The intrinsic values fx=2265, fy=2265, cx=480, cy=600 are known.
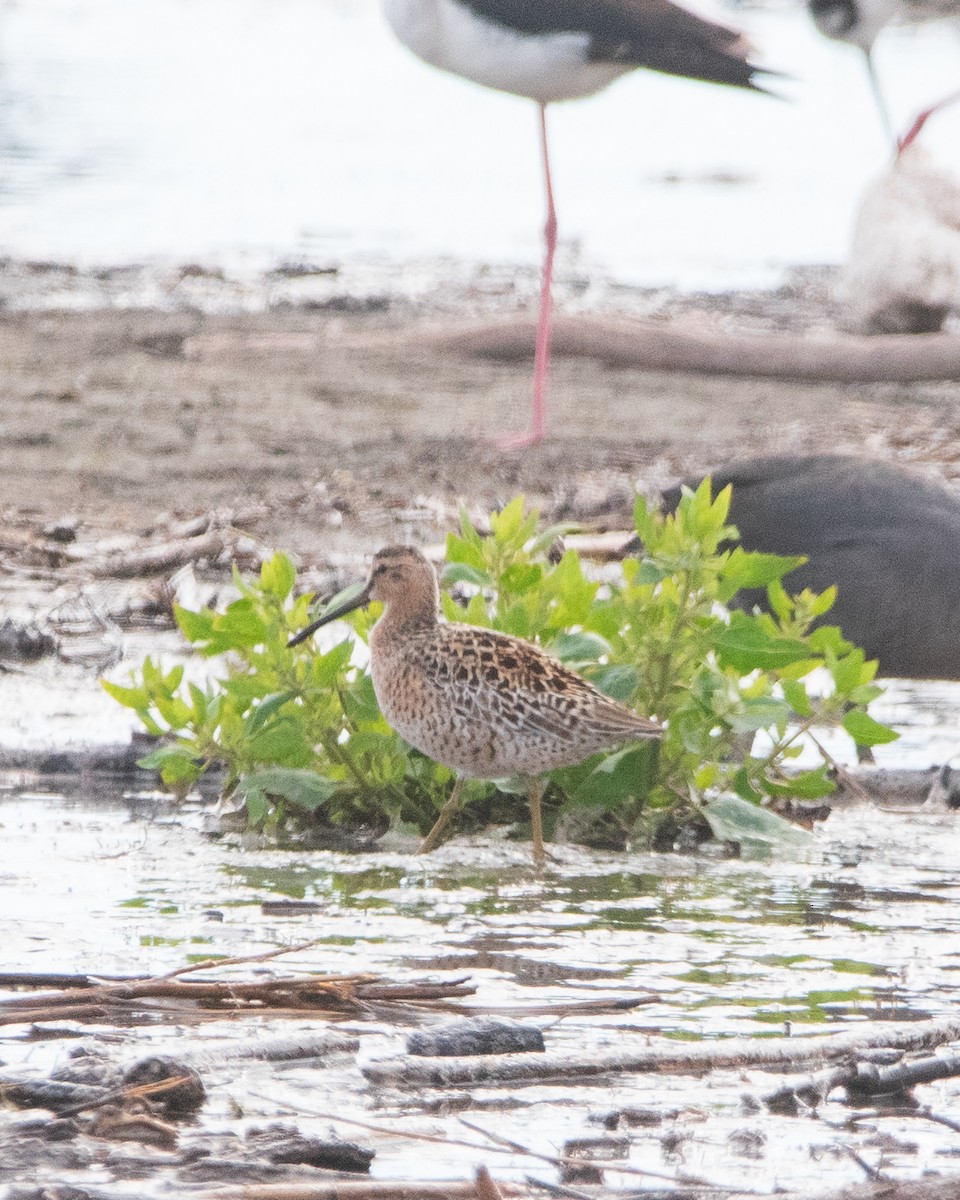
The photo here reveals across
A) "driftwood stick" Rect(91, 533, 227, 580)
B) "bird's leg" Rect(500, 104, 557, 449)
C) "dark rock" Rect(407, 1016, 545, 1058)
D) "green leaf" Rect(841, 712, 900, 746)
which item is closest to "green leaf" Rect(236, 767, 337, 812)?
"green leaf" Rect(841, 712, 900, 746)

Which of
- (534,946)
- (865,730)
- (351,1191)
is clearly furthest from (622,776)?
(351,1191)

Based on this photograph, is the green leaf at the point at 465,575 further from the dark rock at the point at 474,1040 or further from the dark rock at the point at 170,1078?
the dark rock at the point at 170,1078

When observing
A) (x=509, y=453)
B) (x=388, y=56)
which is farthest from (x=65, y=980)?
(x=388, y=56)

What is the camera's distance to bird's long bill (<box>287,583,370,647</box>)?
16.4 ft

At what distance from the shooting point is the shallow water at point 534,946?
3117 mm

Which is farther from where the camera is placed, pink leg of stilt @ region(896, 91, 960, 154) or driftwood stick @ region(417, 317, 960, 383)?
pink leg of stilt @ region(896, 91, 960, 154)

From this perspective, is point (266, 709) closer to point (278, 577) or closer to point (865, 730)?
point (278, 577)

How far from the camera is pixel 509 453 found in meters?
9.85

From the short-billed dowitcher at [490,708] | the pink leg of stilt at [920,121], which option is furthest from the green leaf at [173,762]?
the pink leg of stilt at [920,121]

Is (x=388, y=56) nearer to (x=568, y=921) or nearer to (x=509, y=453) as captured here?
(x=509, y=453)

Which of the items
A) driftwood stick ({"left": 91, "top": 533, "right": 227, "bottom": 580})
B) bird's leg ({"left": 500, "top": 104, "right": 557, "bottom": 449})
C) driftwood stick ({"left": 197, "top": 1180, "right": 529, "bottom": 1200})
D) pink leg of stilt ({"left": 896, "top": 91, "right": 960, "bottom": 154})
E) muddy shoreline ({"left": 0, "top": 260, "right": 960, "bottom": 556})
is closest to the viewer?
driftwood stick ({"left": 197, "top": 1180, "right": 529, "bottom": 1200})

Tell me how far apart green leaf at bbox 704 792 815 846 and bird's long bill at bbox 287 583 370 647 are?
926mm

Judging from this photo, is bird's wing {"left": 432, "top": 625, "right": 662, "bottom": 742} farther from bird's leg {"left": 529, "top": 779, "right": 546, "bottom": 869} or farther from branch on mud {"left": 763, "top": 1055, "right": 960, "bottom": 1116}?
branch on mud {"left": 763, "top": 1055, "right": 960, "bottom": 1116}

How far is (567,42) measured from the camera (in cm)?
1020
